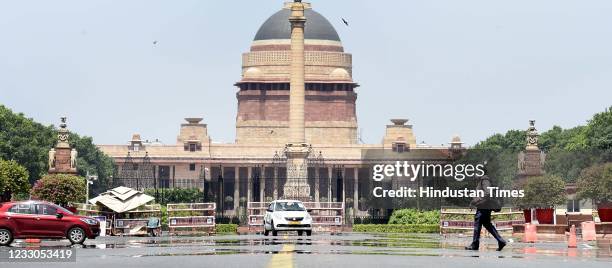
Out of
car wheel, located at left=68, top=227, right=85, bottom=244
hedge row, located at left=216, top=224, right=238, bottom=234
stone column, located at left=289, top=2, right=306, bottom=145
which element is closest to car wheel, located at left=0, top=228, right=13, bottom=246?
car wheel, located at left=68, top=227, right=85, bottom=244

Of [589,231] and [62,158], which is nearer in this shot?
[589,231]

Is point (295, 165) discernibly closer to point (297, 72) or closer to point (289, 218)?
point (297, 72)

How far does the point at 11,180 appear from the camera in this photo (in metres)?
98.4

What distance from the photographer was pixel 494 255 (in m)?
44.3

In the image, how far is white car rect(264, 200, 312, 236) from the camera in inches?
2640

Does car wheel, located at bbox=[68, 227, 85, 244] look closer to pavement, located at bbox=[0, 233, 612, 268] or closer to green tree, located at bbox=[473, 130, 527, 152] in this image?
pavement, located at bbox=[0, 233, 612, 268]

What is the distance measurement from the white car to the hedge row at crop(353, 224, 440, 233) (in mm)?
15441

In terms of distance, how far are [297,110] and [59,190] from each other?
44376mm

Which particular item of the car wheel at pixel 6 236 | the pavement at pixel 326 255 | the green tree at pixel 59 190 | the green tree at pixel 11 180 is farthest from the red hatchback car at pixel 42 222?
the green tree at pixel 59 190

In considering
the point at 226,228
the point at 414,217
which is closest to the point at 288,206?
the point at 226,228

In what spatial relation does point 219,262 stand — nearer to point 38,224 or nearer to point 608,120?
point 38,224

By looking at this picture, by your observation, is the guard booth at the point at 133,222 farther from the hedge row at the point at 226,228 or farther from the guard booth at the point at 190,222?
the hedge row at the point at 226,228

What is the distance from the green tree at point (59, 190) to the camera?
10538 cm

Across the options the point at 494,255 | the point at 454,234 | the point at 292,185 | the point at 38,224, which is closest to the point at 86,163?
the point at 292,185
